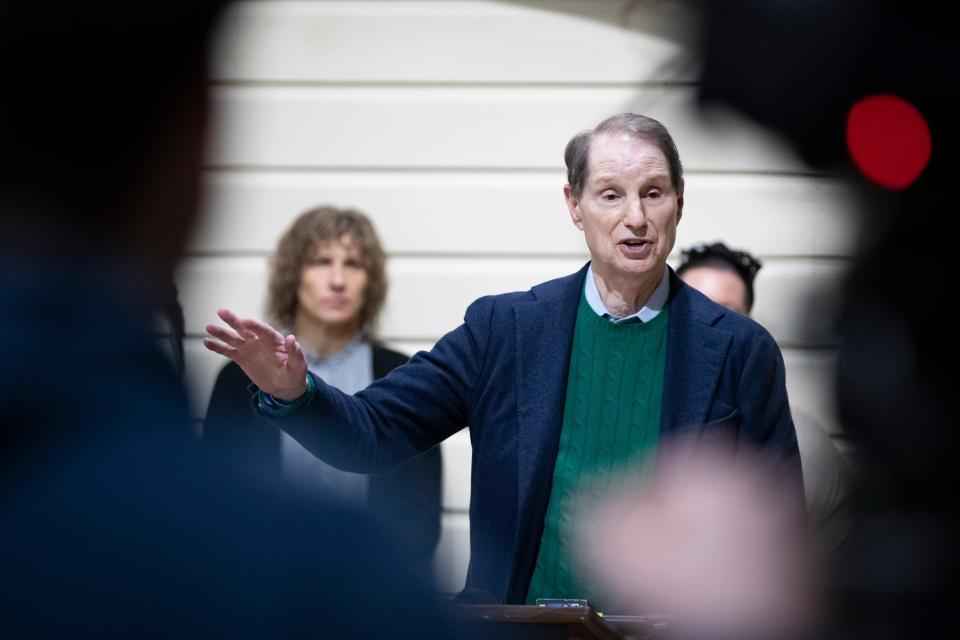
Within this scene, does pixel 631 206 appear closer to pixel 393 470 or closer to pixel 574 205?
pixel 574 205

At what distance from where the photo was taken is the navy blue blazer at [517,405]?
2.82 metres

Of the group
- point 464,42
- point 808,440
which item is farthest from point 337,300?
point 808,440

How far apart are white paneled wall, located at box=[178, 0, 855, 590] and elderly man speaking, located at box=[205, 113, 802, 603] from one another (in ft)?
7.72

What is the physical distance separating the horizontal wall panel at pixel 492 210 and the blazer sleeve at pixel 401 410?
238 cm

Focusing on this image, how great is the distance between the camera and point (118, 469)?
1.11 m

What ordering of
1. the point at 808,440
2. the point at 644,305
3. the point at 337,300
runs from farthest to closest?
the point at 337,300 → the point at 808,440 → the point at 644,305

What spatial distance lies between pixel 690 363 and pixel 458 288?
2.60 metres

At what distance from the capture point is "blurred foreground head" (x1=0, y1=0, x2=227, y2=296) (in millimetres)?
1178

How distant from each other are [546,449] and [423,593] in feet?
5.58

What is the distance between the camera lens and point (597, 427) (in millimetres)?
2891

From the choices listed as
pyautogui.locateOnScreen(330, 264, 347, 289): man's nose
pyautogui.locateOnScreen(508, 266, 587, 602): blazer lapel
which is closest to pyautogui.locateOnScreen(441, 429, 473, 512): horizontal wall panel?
pyautogui.locateOnScreen(330, 264, 347, 289): man's nose

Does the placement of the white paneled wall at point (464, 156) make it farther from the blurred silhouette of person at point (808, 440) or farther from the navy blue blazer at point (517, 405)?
the navy blue blazer at point (517, 405)

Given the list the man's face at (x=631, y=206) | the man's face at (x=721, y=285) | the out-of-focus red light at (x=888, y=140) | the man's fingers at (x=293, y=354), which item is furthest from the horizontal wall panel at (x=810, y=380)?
the man's fingers at (x=293, y=354)

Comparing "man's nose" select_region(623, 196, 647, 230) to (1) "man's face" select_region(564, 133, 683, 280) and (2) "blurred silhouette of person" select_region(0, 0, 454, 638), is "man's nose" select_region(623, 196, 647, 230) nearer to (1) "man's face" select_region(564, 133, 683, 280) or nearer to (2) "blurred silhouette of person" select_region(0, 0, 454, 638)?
(1) "man's face" select_region(564, 133, 683, 280)
